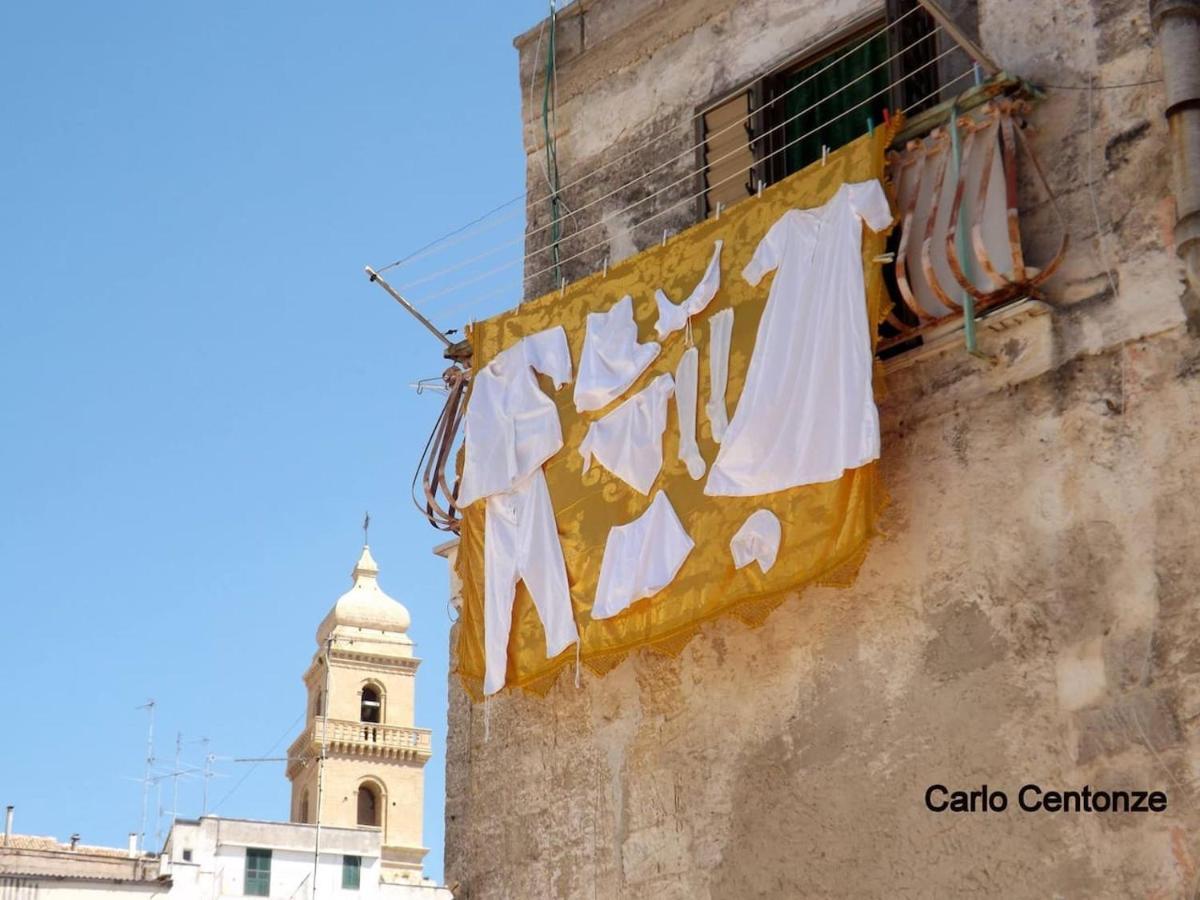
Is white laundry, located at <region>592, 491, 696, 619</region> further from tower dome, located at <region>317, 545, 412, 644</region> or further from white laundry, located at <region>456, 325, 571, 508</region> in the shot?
tower dome, located at <region>317, 545, 412, 644</region>

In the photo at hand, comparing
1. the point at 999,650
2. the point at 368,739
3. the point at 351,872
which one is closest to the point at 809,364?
the point at 999,650

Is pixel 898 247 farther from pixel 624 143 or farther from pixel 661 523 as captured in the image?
pixel 624 143

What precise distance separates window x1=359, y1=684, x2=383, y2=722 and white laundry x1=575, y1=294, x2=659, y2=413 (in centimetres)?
6097

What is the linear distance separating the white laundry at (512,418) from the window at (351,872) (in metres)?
35.1

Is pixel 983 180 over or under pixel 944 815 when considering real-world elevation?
over

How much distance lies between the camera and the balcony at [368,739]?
6725cm

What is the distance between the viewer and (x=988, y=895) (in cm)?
754

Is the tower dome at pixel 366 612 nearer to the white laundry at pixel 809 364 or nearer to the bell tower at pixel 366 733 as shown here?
the bell tower at pixel 366 733

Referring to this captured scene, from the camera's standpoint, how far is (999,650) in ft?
25.8

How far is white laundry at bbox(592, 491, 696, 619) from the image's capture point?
9.08m

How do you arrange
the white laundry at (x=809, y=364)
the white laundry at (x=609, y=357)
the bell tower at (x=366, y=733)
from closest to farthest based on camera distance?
the white laundry at (x=809, y=364) < the white laundry at (x=609, y=357) < the bell tower at (x=366, y=733)

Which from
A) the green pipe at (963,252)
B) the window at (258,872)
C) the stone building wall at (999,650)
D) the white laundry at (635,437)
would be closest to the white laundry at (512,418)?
the white laundry at (635,437)

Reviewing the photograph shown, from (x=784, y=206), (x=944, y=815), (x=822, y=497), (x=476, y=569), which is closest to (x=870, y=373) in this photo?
(x=822, y=497)

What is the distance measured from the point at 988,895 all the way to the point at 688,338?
10.4ft
